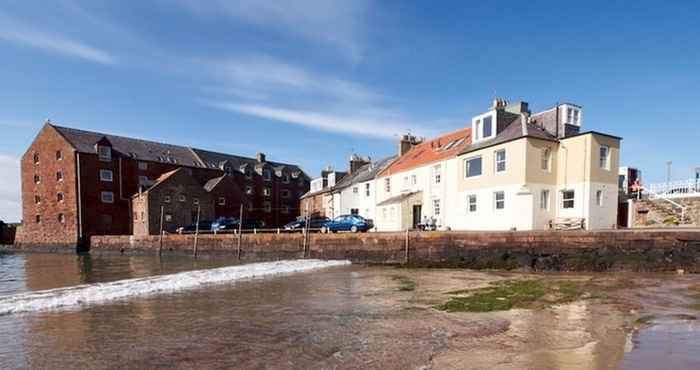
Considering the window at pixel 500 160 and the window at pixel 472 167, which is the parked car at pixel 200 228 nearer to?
the window at pixel 472 167

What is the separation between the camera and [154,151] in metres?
48.6

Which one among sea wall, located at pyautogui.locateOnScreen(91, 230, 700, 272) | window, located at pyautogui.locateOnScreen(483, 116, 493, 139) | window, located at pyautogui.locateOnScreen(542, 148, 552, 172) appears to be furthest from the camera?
window, located at pyautogui.locateOnScreen(483, 116, 493, 139)

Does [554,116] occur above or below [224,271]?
above

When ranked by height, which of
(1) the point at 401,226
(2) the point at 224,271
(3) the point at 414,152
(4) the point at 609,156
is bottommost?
(2) the point at 224,271

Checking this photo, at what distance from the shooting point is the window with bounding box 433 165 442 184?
25.7 m

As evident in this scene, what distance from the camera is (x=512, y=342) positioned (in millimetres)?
6758

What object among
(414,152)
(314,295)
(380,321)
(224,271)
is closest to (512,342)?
(380,321)

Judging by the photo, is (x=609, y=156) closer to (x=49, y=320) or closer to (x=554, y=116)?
(x=554, y=116)

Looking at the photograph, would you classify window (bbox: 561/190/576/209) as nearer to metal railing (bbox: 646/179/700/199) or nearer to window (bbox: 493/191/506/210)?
window (bbox: 493/191/506/210)

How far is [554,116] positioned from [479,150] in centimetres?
464

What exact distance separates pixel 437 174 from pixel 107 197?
37961 mm

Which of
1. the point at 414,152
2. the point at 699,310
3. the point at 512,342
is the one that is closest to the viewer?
the point at 512,342

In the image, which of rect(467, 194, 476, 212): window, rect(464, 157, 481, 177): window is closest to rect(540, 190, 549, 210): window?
rect(464, 157, 481, 177): window

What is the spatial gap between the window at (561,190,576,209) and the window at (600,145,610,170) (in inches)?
88.2
